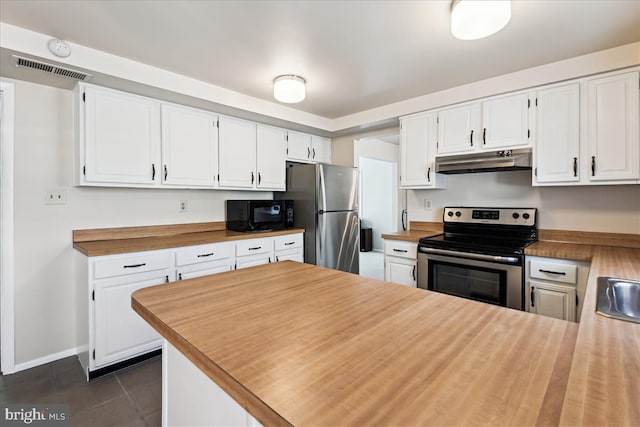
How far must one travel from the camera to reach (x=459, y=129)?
2.90 metres

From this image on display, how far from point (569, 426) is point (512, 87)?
2883 millimetres

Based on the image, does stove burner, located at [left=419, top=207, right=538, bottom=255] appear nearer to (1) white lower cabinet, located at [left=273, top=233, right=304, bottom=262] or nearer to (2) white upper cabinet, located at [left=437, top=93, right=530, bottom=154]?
(2) white upper cabinet, located at [left=437, top=93, right=530, bottom=154]

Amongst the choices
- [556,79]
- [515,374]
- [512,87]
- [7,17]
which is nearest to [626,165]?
[556,79]

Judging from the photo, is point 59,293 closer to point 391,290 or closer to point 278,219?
point 278,219

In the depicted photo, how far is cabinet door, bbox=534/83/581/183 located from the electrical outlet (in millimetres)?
3840

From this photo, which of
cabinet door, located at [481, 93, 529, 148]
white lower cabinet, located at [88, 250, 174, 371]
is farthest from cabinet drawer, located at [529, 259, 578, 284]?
white lower cabinet, located at [88, 250, 174, 371]

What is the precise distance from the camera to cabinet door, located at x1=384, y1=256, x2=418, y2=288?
2900mm

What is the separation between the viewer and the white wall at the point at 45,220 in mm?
2287

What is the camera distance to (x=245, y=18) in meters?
1.84

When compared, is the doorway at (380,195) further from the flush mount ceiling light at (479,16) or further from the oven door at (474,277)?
the flush mount ceiling light at (479,16)

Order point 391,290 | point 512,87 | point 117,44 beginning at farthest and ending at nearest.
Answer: point 512,87 < point 117,44 < point 391,290

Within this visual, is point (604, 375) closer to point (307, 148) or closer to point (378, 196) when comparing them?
point (307, 148)

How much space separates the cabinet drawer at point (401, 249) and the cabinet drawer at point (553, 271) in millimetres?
925

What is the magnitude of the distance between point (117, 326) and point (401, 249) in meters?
2.45
